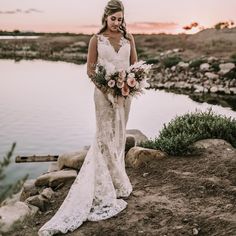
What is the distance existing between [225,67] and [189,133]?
19.6 metres

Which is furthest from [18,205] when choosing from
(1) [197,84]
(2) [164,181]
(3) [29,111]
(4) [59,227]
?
(1) [197,84]

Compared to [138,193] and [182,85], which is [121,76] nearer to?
[138,193]

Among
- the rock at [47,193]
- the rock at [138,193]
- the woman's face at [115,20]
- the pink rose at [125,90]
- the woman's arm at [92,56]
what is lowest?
the rock at [47,193]

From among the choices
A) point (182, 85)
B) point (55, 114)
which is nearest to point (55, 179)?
point (55, 114)

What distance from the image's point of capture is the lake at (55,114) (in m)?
12.8

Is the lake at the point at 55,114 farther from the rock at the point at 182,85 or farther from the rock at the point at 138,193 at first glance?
the rock at the point at 138,193

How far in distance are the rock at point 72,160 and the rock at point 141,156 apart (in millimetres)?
859

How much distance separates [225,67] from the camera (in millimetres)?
28047

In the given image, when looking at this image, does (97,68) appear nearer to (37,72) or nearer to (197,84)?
(197,84)

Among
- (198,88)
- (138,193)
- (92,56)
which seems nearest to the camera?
(92,56)

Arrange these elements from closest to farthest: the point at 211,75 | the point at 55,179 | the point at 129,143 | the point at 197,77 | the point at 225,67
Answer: the point at 55,179 < the point at 129,143 < the point at 211,75 < the point at 225,67 < the point at 197,77

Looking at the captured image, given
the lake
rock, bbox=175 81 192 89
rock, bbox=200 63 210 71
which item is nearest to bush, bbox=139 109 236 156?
the lake

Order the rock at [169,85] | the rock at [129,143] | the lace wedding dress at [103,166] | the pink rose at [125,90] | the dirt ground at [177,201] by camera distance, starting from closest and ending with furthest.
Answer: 1. the dirt ground at [177,201]
2. the pink rose at [125,90]
3. the lace wedding dress at [103,166]
4. the rock at [129,143]
5. the rock at [169,85]

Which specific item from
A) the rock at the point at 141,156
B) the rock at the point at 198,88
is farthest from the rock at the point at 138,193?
the rock at the point at 198,88
